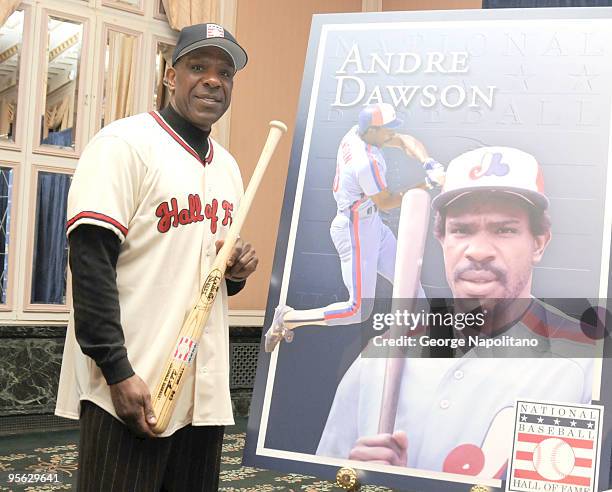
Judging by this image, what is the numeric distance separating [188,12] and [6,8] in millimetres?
1124

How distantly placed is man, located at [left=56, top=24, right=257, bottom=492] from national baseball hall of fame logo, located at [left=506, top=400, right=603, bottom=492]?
565 millimetres

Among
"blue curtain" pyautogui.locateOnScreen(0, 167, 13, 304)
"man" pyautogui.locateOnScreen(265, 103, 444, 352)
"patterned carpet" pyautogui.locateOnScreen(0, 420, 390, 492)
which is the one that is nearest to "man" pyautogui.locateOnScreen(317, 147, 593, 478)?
"man" pyautogui.locateOnScreen(265, 103, 444, 352)

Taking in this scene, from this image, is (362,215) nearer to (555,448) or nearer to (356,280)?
(356,280)

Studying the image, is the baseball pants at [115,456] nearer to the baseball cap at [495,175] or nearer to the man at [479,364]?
the man at [479,364]

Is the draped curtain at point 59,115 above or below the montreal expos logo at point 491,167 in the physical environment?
above

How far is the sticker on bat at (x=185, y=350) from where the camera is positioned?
61.3 inches

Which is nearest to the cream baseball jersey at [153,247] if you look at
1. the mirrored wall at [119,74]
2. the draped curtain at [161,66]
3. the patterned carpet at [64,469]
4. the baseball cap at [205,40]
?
the baseball cap at [205,40]

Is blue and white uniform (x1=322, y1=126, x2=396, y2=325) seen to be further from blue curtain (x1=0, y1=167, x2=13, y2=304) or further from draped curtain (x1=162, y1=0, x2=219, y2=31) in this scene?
draped curtain (x1=162, y1=0, x2=219, y2=31)

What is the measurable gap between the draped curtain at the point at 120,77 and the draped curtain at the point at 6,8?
63cm

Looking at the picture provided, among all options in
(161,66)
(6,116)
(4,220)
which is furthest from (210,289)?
(161,66)

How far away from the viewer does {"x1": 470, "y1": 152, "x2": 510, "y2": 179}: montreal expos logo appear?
5.57 feet

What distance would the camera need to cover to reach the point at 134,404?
1.49 meters

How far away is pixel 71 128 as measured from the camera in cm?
468

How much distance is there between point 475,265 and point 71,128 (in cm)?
349
